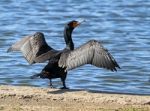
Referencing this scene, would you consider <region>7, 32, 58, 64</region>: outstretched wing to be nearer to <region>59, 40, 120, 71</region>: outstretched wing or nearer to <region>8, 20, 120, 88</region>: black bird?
<region>8, 20, 120, 88</region>: black bird

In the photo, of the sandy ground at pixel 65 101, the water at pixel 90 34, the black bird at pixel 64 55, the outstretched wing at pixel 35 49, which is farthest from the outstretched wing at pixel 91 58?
the water at pixel 90 34

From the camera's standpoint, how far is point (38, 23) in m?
23.5

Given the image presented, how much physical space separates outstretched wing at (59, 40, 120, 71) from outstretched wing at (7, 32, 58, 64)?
0.61m

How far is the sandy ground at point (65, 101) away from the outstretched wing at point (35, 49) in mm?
631

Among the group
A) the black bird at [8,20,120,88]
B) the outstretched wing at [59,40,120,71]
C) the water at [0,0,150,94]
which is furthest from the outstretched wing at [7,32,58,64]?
the water at [0,0,150,94]

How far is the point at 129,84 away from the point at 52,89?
3263 mm

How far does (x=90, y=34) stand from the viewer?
827 inches

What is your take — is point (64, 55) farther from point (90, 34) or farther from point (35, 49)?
point (90, 34)

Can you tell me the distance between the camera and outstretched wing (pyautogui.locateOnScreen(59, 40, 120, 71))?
11.2 m

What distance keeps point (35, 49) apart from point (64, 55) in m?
0.83

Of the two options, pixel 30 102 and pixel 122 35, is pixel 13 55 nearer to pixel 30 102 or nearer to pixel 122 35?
pixel 122 35

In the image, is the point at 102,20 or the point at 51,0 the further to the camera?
the point at 51,0

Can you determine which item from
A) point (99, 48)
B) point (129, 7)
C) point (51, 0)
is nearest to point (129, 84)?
point (99, 48)

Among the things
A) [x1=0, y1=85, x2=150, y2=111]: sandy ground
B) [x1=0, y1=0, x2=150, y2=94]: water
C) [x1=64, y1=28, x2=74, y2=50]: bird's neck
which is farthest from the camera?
[x1=0, y1=0, x2=150, y2=94]: water
